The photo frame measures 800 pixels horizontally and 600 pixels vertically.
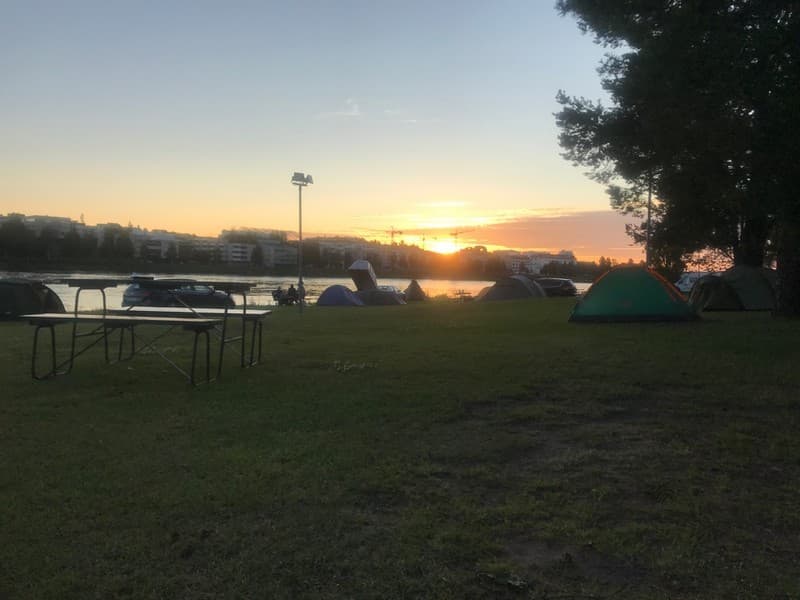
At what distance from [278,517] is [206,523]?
355 millimetres

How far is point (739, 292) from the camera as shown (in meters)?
19.9

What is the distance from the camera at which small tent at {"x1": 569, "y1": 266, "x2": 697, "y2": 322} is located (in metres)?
14.2

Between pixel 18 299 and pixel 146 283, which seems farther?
pixel 18 299

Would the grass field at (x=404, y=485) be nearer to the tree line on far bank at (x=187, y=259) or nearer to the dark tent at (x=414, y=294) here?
the dark tent at (x=414, y=294)

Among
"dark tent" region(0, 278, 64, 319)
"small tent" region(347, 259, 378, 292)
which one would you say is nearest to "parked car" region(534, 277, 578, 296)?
"small tent" region(347, 259, 378, 292)

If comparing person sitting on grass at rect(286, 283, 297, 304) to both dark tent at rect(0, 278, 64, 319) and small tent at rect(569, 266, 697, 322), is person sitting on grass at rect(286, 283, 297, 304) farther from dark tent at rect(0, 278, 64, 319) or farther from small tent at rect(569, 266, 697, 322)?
small tent at rect(569, 266, 697, 322)

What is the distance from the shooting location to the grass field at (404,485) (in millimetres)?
2699

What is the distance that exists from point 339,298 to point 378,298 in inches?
75.0

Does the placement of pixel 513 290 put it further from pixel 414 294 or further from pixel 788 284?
pixel 788 284

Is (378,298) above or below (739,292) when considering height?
below

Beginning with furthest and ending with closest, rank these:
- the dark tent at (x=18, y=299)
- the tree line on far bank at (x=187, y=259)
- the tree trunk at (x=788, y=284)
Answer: the tree line on far bank at (x=187, y=259), the dark tent at (x=18, y=299), the tree trunk at (x=788, y=284)

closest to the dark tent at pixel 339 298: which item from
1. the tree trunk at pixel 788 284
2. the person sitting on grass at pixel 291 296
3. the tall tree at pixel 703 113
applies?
the person sitting on grass at pixel 291 296

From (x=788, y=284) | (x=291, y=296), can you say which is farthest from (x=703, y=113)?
(x=291, y=296)

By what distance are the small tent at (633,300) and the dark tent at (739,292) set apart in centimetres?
600
